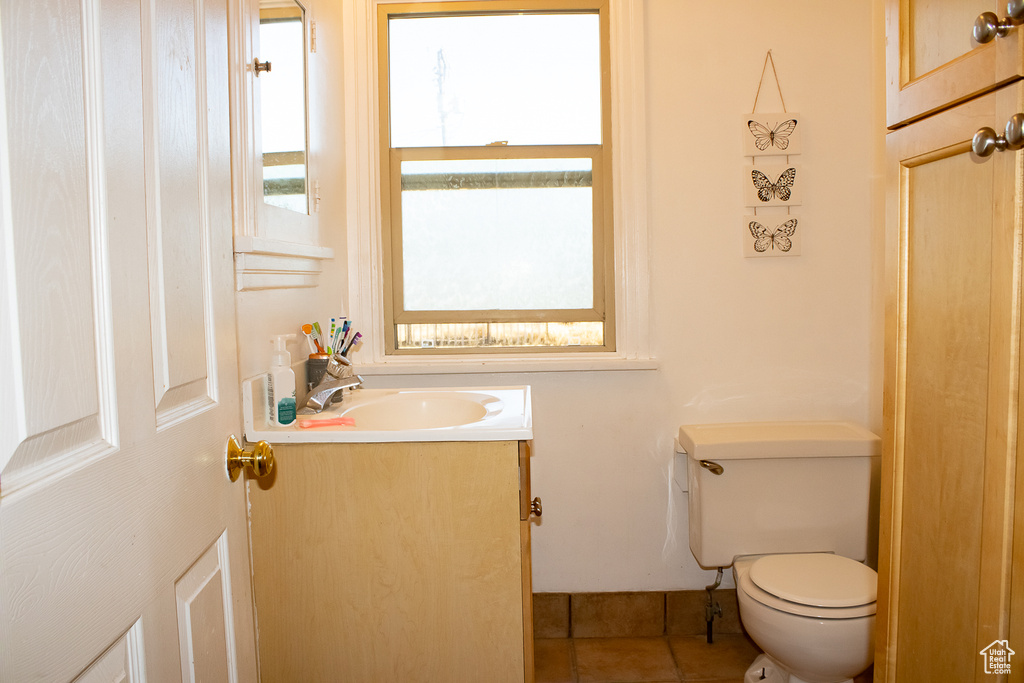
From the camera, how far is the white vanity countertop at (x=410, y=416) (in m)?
1.42

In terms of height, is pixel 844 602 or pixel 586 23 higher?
pixel 586 23

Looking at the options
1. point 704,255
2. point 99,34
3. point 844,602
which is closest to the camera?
point 99,34

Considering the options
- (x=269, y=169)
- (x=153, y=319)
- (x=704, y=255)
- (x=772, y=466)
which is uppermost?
(x=269, y=169)

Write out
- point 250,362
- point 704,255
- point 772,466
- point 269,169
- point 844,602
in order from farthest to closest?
point 704,255 < point 772,466 < point 844,602 < point 269,169 < point 250,362

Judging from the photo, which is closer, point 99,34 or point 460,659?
point 99,34

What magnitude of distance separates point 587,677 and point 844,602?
2.63ft

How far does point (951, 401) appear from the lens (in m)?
0.92

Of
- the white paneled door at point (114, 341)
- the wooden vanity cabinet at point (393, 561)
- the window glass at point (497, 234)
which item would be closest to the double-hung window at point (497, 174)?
the window glass at point (497, 234)

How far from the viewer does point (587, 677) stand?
86.3 inches

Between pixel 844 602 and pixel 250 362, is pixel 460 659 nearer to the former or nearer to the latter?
pixel 250 362

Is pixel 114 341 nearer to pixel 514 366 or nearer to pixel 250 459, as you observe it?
pixel 250 459

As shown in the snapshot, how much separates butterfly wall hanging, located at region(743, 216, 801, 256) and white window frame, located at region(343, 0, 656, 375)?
0.34 meters

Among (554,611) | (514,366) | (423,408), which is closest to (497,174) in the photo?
(514,366)

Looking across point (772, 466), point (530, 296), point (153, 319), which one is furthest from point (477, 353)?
point (153, 319)
